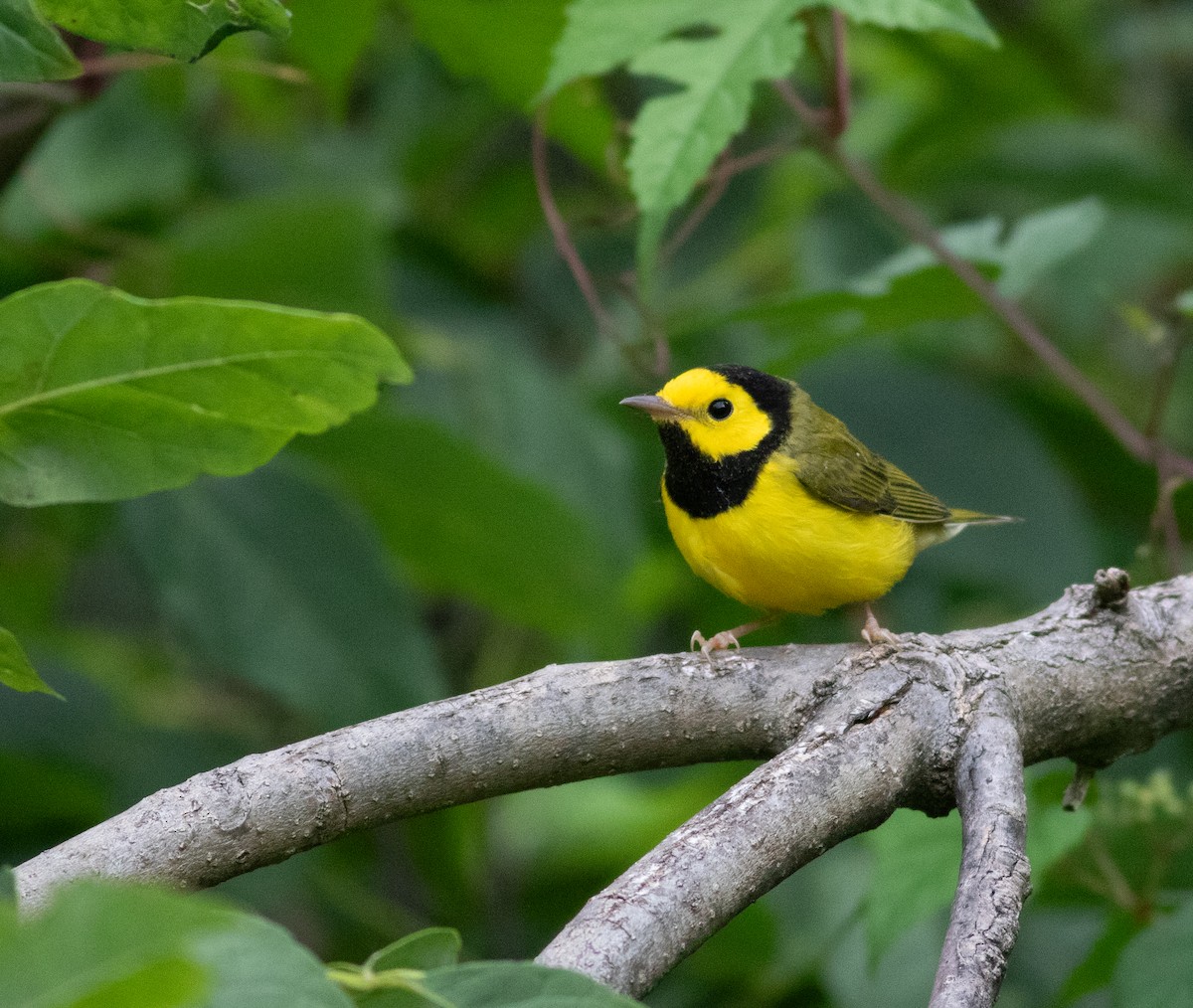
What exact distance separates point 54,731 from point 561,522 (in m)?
1.52

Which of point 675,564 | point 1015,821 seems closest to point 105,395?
point 1015,821

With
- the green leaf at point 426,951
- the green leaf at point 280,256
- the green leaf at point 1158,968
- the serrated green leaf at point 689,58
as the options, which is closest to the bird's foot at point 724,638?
the serrated green leaf at point 689,58

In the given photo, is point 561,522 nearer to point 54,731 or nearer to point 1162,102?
point 54,731

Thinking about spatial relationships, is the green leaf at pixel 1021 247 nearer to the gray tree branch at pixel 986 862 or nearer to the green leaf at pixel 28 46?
the gray tree branch at pixel 986 862

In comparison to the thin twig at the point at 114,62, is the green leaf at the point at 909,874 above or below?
below

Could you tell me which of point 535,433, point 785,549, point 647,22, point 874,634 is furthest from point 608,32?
point 535,433

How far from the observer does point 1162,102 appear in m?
7.73

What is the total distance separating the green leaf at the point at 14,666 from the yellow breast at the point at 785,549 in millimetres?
1988

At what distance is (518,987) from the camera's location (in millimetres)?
1242

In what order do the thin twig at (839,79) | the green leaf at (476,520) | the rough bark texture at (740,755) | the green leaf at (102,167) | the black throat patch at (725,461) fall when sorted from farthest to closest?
the green leaf at (102,167) → the green leaf at (476,520) → the black throat patch at (725,461) → the thin twig at (839,79) → the rough bark texture at (740,755)

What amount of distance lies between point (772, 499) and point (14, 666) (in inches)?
84.7

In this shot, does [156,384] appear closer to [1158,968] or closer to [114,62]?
[114,62]

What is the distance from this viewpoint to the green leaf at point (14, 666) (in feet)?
5.23

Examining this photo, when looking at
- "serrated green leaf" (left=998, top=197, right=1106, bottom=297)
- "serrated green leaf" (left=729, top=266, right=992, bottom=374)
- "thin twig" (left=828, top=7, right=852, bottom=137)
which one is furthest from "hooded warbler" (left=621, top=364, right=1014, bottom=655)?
"thin twig" (left=828, top=7, right=852, bottom=137)
